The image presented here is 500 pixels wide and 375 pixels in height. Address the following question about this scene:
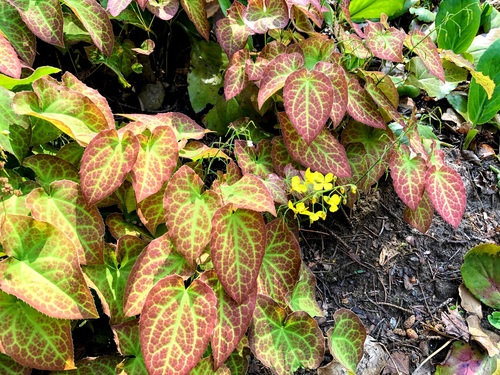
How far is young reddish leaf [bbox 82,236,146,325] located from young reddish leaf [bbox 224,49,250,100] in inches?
26.3

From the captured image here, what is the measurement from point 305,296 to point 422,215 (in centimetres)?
57

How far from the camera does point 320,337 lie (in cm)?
155

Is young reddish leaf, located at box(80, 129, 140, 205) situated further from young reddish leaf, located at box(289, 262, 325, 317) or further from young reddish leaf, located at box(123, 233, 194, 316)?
young reddish leaf, located at box(289, 262, 325, 317)

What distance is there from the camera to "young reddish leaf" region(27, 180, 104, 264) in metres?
1.42

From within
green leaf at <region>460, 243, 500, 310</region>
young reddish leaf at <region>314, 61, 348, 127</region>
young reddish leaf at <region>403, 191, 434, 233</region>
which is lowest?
green leaf at <region>460, 243, 500, 310</region>

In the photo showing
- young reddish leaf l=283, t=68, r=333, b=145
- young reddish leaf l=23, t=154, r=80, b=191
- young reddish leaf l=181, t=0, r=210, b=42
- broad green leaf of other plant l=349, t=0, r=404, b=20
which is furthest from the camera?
broad green leaf of other plant l=349, t=0, r=404, b=20

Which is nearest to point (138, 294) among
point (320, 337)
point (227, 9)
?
point (320, 337)

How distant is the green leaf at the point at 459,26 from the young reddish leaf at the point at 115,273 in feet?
5.49

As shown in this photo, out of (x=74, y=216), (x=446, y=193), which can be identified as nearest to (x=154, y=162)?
(x=74, y=216)

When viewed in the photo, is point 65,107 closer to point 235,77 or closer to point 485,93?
point 235,77

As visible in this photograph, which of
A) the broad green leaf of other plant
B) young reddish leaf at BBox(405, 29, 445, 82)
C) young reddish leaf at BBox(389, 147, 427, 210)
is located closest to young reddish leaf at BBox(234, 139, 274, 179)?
young reddish leaf at BBox(389, 147, 427, 210)

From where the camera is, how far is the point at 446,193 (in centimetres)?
181

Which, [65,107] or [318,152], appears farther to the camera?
[318,152]

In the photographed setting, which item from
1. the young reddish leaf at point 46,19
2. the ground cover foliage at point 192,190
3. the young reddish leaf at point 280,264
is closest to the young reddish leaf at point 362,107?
the ground cover foliage at point 192,190
